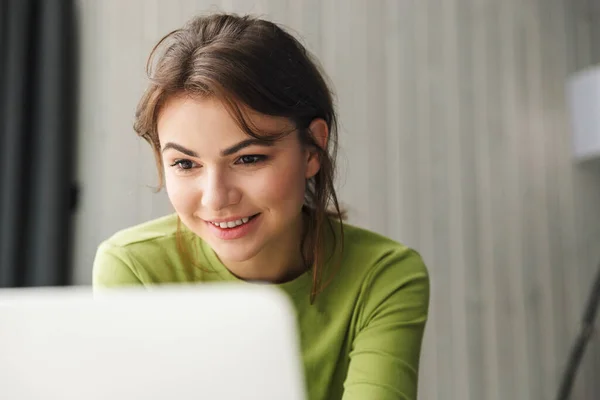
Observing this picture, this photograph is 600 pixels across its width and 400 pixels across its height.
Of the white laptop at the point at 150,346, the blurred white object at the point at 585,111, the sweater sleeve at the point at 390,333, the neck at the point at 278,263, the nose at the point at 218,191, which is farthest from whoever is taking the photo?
the blurred white object at the point at 585,111

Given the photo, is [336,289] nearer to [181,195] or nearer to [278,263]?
[278,263]

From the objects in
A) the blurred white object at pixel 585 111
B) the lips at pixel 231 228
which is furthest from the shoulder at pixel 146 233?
the blurred white object at pixel 585 111

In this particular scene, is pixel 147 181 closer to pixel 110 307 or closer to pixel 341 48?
pixel 341 48

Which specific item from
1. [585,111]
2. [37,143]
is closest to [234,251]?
[37,143]

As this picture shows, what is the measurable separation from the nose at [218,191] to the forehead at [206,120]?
0.06 m

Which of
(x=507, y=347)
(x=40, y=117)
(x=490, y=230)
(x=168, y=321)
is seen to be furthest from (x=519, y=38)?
(x=168, y=321)

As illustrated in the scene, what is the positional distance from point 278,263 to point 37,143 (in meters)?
0.52

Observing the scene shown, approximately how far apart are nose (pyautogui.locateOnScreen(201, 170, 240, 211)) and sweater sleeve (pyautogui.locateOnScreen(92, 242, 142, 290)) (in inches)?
6.3

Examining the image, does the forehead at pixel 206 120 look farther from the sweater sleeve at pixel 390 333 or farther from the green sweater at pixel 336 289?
the sweater sleeve at pixel 390 333

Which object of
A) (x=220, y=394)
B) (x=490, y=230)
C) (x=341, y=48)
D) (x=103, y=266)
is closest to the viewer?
(x=220, y=394)

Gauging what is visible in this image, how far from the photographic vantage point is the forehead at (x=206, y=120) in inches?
44.8

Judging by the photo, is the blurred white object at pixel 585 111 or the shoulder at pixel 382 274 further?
the blurred white object at pixel 585 111

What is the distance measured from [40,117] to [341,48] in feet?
2.06

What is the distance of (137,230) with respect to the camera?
4.20 feet
